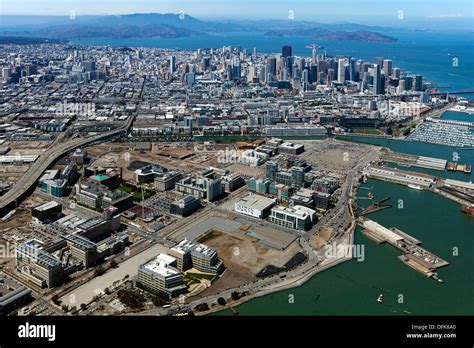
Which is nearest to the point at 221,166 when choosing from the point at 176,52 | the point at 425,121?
the point at 425,121

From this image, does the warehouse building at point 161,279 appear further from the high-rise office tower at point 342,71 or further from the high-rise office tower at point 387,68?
the high-rise office tower at point 387,68

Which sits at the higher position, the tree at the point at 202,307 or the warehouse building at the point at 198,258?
the warehouse building at the point at 198,258

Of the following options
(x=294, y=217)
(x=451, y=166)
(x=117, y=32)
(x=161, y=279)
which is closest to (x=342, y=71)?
(x=451, y=166)

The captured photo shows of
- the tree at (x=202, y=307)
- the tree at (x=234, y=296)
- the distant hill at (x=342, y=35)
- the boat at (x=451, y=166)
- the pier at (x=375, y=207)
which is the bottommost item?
the tree at (x=202, y=307)

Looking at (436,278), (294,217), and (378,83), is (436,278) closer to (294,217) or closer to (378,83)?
(294,217)

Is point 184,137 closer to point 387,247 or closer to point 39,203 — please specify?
point 39,203

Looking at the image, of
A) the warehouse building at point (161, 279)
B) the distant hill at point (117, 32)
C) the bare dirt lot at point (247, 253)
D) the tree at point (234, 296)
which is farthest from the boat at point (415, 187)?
the distant hill at point (117, 32)

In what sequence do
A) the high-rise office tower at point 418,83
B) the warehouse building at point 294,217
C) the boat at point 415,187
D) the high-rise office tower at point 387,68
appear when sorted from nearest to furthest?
1. the warehouse building at point 294,217
2. the boat at point 415,187
3. the high-rise office tower at point 418,83
4. the high-rise office tower at point 387,68
